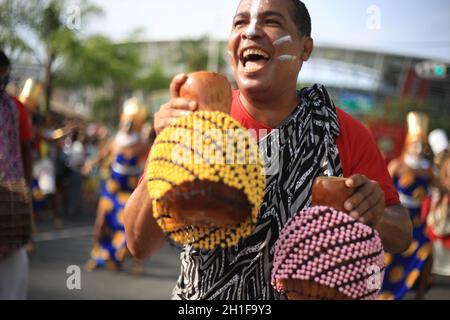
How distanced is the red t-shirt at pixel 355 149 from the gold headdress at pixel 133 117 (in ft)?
18.3

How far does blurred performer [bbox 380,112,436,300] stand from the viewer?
6.26 m

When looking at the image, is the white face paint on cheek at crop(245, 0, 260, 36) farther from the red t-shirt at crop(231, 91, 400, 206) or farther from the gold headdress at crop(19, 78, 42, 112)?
the gold headdress at crop(19, 78, 42, 112)

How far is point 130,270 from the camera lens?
684 centimetres

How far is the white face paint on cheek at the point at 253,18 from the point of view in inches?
54.7

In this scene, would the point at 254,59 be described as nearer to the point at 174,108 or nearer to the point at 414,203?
the point at 174,108

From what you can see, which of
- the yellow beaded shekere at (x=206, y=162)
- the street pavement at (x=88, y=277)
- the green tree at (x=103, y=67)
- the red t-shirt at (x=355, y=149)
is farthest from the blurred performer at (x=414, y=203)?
the green tree at (x=103, y=67)

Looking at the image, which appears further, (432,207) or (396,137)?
(396,137)

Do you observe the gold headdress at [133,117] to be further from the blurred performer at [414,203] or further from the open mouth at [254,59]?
the open mouth at [254,59]

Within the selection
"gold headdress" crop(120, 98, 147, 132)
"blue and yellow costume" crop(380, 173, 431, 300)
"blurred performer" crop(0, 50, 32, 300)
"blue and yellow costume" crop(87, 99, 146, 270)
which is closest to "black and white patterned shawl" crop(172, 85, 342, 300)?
"blurred performer" crop(0, 50, 32, 300)

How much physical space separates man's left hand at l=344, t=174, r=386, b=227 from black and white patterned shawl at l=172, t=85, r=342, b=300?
0.31 m

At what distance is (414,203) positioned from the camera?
250 inches

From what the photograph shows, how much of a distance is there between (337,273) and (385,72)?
91.5ft
